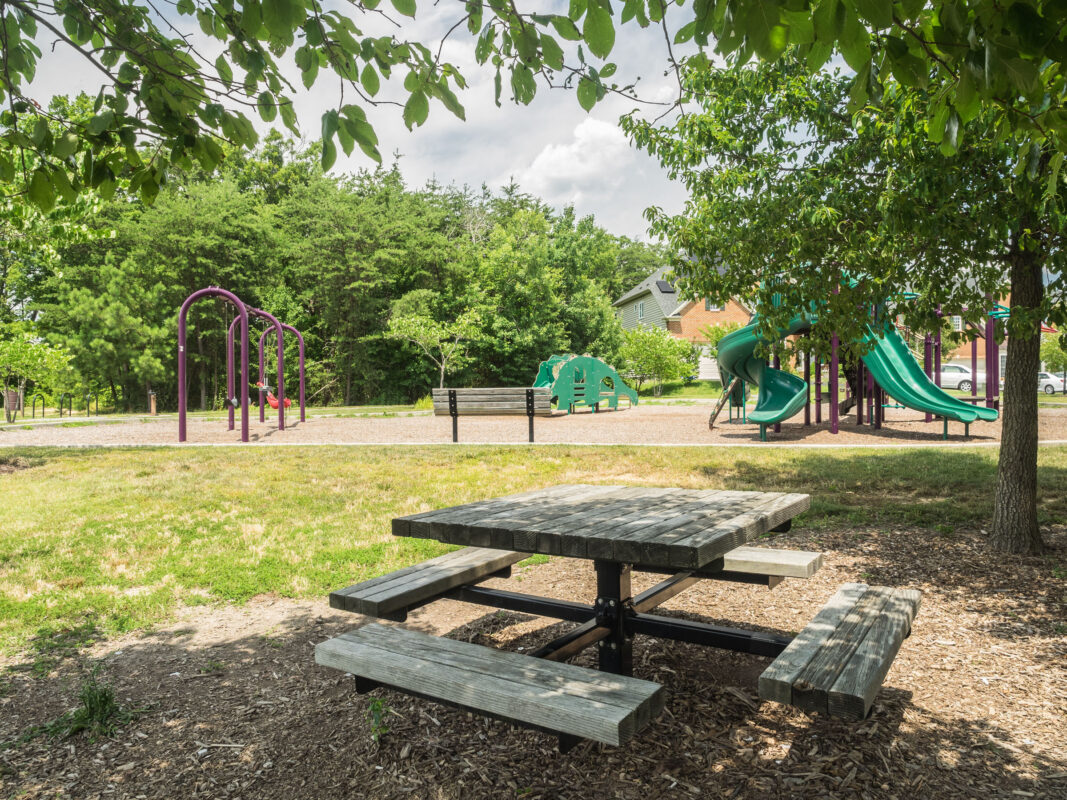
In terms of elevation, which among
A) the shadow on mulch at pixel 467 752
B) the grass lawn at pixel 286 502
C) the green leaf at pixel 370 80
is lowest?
Answer: the shadow on mulch at pixel 467 752

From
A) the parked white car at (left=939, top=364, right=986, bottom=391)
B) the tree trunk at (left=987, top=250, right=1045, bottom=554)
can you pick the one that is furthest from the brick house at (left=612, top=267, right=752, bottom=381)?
the tree trunk at (left=987, top=250, right=1045, bottom=554)

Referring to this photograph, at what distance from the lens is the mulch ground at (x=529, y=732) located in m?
2.54

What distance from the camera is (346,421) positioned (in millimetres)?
18594

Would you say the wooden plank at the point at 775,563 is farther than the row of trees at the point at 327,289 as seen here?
No

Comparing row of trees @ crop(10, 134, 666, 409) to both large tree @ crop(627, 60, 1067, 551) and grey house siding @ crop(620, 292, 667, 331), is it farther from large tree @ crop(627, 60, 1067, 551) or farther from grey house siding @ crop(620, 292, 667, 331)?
large tree @ crop(627, 60, 1067, 551)

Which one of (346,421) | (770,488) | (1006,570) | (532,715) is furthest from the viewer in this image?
(346,421)

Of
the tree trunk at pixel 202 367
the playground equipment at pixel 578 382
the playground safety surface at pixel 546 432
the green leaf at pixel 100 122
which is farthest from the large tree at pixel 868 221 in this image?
the tree trunk at pixel 202 367

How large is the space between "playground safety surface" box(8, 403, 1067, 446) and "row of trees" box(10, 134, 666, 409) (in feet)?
32.8

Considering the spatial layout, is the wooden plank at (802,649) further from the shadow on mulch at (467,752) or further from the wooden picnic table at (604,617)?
the shadow on mulch at (467,752)

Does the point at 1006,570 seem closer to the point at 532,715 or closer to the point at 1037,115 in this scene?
the point at 1037,115

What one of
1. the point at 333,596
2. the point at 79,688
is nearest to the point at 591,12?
the point at 333,596

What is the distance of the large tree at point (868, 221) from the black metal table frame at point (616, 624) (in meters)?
2.73

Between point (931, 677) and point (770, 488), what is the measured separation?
15.2 feet

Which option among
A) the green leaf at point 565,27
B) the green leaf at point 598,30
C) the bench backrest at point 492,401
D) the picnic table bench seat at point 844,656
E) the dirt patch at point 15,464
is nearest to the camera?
the picnic table bench seat at point 844,656
